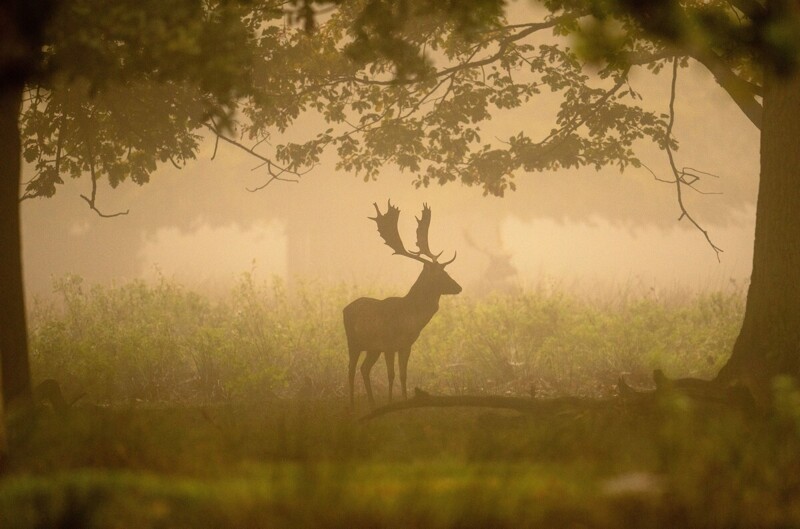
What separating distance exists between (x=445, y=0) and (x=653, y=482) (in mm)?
3943

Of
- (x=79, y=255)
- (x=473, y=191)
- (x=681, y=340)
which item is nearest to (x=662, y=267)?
(x=473, y=191)

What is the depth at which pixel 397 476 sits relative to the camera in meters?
3.41

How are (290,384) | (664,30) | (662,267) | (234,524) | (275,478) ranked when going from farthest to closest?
(662,267), (290,384), (664,30), (275,478), (234,524)

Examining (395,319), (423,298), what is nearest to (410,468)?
(395,319)

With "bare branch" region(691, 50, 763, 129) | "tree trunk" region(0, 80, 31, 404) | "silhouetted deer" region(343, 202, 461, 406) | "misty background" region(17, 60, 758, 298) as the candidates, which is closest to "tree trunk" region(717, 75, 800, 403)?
"bare branch" region(691, 50, 763, 129)

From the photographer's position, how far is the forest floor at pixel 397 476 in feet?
9.70

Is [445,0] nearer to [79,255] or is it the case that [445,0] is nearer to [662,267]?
[662,267]

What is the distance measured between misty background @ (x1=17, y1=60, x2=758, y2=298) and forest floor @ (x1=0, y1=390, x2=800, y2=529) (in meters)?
30.4

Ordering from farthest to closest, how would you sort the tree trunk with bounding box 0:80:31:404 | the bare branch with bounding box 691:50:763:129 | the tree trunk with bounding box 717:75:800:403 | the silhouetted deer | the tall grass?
the tall grass, the silhouetted deer, the bare branch with bounding box 691:50:763:129, the tree trunk with bounding box 717:75:800:403, the tree trunk with bounding box 0:80:31:404

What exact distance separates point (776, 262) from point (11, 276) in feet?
21.5

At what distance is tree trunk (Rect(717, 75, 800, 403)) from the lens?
626cm

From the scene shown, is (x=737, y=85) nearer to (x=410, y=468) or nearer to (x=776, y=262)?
(x=776, y=262)

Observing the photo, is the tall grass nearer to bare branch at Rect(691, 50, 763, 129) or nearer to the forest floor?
bare branch at Rect(691, 50, 763, 129)

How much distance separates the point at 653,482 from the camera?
3.31 meters
